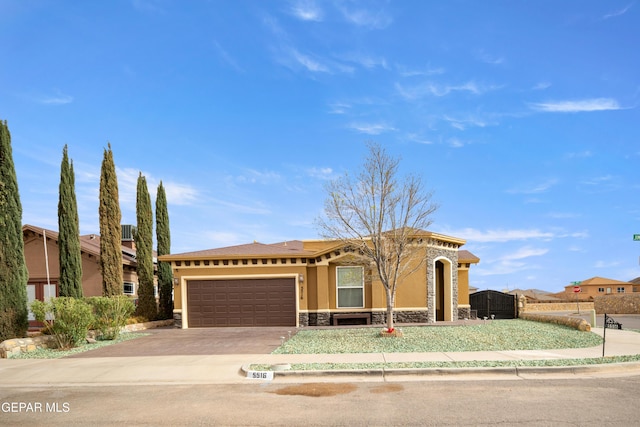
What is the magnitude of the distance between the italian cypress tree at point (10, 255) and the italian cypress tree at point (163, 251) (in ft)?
31.4

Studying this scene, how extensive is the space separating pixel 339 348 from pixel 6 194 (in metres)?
12.4

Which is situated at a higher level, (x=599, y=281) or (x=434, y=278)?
(x=434, y=278)

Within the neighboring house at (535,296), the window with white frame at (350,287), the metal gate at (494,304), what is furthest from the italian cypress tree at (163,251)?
the neighboring house at (535,296)

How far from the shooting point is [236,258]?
2309 centimetres

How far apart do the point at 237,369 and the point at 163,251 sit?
57.0ft

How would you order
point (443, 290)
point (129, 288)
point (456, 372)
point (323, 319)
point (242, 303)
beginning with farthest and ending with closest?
point (129, 288) < point (443, 290) < point (242, 303) < point (323, 319) < point (456, 372)

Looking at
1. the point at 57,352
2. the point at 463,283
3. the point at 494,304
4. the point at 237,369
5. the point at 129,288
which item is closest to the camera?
the point at 237,369

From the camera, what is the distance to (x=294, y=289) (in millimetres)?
23125

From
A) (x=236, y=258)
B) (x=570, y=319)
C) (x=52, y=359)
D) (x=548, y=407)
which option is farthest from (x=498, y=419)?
(x=236, y=258)

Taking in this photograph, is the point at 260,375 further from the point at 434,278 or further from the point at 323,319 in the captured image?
the point at 434,278

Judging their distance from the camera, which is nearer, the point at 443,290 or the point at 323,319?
the point at 323,319

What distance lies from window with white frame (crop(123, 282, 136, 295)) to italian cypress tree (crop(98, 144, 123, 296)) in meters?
5.11

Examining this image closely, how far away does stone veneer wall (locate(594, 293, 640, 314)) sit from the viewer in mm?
38312

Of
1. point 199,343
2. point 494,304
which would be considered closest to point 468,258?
point 494,304
